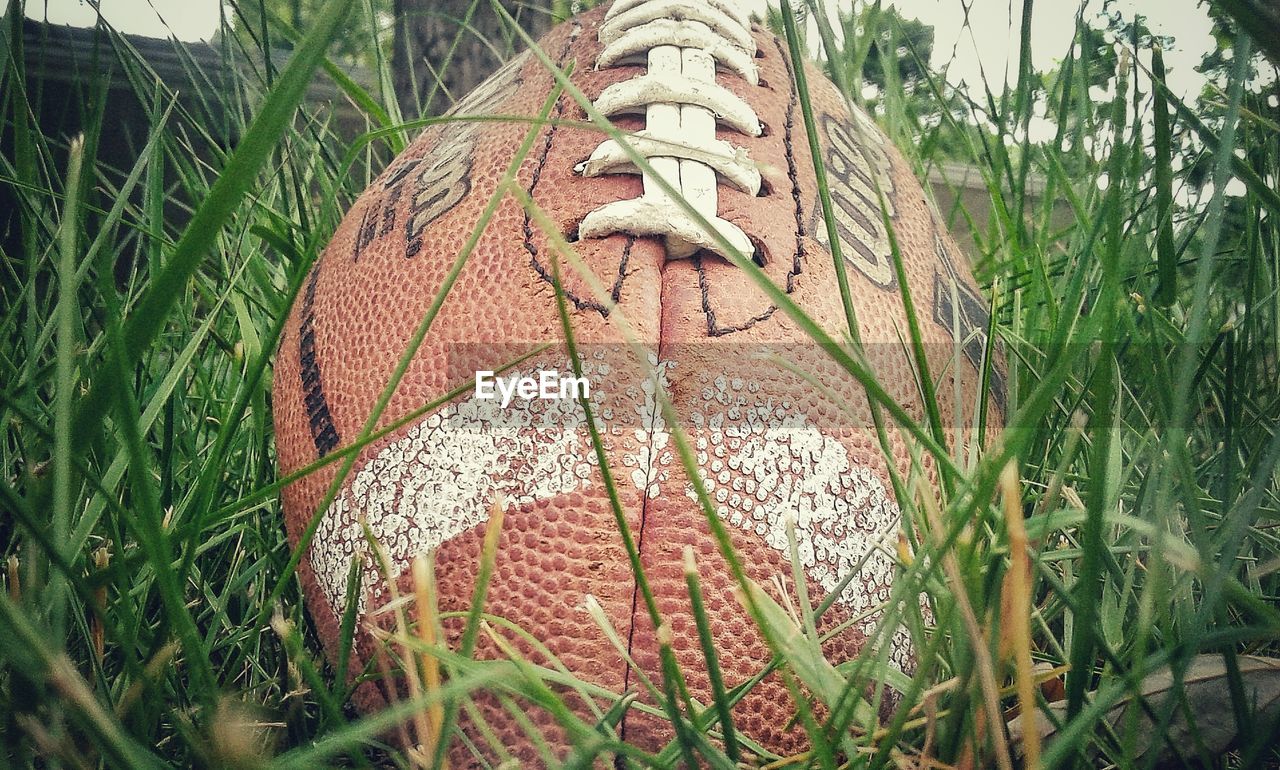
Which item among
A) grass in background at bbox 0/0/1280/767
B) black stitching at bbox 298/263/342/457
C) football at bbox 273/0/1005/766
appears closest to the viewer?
grass in background at bbox 0/0/1280/767

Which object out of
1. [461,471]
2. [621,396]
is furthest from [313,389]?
[621,396]

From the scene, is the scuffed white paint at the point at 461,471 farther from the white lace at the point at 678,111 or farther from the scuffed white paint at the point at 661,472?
the white lace at the point at 678,111

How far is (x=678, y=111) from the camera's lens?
914 millimetres

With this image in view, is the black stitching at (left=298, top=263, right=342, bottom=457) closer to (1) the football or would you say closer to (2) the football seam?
(1) the football

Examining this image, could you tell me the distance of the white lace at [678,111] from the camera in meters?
0.83

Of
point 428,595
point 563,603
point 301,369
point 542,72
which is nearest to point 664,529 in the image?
point 563,603

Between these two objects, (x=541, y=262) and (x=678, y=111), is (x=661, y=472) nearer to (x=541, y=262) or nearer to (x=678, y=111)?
(x=541, y=262)

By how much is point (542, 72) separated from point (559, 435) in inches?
19.9

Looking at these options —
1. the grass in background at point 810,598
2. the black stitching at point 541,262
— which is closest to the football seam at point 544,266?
the black stitching at point 541,262

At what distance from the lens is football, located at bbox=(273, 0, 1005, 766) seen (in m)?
0.73

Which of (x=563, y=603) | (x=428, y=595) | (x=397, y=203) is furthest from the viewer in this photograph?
(x=397, y=203)

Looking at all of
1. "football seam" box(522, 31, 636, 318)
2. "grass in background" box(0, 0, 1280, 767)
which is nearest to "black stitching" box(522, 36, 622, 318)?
"football seam" box(522, 31, 636, 318)

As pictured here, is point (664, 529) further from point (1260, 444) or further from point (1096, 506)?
point (1260, 444)

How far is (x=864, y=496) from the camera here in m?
0.79
